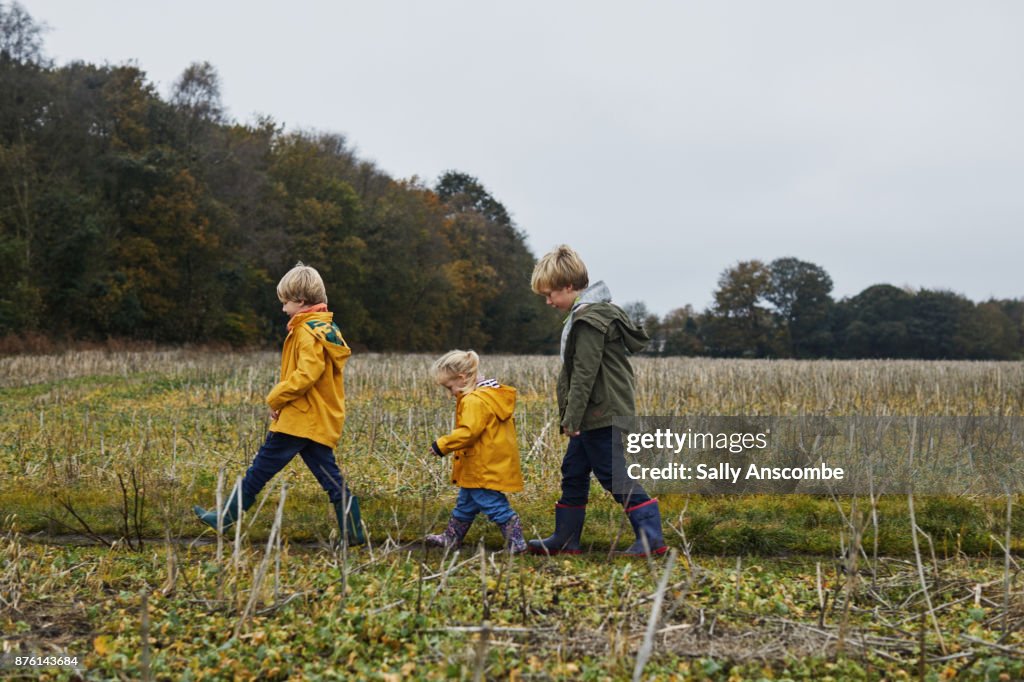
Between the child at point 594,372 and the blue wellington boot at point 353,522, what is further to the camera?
the blue wellington boot at point 353,522

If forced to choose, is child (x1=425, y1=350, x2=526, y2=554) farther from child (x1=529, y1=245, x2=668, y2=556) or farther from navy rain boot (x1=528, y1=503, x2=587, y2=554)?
child (x1=529, y1=245, x2=668, y2=556)

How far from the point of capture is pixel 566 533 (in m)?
5.68

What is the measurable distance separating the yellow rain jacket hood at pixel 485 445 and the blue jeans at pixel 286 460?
0.80m

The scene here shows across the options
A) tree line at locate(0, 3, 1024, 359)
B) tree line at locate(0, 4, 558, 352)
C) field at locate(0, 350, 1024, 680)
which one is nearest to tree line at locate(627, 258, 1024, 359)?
tree line at locate(0, 3, 1024, 359)

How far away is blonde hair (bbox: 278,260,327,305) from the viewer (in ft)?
18.6

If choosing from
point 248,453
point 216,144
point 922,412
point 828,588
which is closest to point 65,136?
point 216,144

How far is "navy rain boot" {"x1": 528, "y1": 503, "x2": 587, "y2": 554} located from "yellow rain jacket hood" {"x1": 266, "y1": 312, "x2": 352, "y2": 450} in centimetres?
155

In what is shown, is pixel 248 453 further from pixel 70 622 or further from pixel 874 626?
pixel 874 626

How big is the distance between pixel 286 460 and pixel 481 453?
127 cm

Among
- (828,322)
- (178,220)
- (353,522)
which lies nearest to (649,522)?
(353,522)

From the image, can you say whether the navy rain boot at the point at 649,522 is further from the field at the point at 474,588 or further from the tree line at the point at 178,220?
the tree line at the point at 178,220

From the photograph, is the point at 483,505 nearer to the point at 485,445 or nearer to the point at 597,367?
the point at 485,445

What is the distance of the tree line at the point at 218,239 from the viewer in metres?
34.0

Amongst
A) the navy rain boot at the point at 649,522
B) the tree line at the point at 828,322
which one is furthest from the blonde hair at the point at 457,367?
the tree line at the point at 828,322
